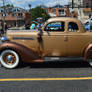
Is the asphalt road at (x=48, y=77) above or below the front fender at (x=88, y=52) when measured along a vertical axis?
below

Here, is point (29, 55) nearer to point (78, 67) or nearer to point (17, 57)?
point (17, 57)

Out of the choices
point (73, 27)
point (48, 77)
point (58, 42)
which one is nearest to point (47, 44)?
point (58, 42)

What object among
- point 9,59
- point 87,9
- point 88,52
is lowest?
point 9,59

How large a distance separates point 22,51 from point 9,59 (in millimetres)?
510

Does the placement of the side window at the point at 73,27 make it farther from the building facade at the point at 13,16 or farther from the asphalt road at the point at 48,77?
the building facade at the point at 13,16

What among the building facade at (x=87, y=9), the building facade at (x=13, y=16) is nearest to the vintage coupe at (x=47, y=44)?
the building facade at (x=87, y=9)

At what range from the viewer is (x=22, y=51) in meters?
5.15

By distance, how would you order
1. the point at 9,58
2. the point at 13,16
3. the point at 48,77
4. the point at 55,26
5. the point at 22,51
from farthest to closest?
the point at 13,16 → the point at 55,26 → the point at 9,58 → the point at 22,51 → the point at 48,77

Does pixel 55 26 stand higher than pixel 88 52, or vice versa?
pixel 55 26

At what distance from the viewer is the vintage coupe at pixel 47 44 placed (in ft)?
16.7

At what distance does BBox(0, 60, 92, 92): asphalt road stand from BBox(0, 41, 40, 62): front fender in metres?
0.36

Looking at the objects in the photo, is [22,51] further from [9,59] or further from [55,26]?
[55,26]

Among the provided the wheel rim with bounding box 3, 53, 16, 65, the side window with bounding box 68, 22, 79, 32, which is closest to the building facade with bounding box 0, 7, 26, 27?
the wheel rim with bounding box 3, 53, 16, 65

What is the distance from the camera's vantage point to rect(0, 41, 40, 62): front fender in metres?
→ 5.13
